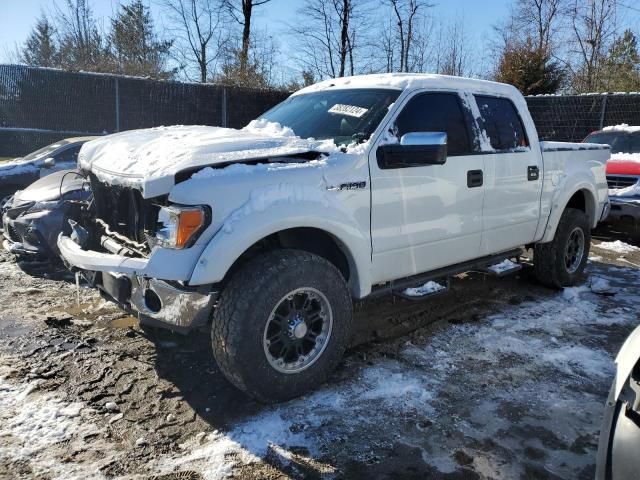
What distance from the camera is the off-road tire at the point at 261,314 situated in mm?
2908

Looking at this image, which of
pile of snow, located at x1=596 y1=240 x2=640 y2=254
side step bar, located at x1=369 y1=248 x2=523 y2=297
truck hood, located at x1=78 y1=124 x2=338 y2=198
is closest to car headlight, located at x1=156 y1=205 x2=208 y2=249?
truck hood, located at x1=78 y1=124 x2=338 y2=198

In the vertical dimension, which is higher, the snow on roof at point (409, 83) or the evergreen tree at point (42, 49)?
the evergreen tree at point (42, 49)

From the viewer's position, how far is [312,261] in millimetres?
3189

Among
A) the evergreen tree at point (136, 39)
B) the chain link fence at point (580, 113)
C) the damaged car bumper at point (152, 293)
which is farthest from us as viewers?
the evergreen tree at point (136, 39)

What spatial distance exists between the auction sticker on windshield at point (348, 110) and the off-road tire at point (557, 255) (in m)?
2.80

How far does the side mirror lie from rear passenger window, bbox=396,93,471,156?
1.04ft

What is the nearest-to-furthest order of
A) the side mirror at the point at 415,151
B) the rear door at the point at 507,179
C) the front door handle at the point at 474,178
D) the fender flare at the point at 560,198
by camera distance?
the side mirror at the point at 415,151 < the front door handle at the point at 474,178 < the rear door at the point at 507,179 < the fender flare at the point at 560,198

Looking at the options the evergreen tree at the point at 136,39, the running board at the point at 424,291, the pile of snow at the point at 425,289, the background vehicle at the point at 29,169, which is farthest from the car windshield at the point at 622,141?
the evergreen tree at the point at 136,39

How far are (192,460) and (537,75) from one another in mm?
21971

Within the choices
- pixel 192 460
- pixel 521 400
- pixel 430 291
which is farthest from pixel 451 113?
pixel 192 460

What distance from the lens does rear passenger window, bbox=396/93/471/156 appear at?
3848 mm

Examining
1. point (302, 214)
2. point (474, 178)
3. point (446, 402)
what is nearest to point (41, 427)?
point (302, 214)

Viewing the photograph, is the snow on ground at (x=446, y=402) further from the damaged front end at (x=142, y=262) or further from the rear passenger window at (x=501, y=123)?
the rear passenger window at (x=501, y=123)

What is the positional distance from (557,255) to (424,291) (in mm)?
2234
